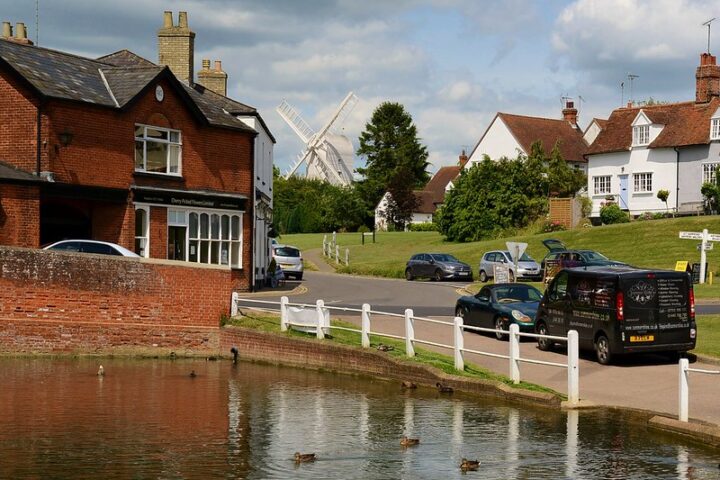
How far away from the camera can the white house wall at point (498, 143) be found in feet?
291

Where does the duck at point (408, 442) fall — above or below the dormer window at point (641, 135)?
below

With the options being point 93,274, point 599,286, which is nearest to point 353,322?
point 93,274

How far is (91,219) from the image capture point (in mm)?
36812

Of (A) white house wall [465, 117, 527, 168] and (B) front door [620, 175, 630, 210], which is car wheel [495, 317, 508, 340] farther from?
(A) white house wall [465, 117, 527, 168]

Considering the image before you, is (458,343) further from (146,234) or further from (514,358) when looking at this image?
(146,234)

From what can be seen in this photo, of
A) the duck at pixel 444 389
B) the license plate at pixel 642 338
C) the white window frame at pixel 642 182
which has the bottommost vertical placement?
the duck at pixel 444 389

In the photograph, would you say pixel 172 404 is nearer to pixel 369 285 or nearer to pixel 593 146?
pixel 369 285

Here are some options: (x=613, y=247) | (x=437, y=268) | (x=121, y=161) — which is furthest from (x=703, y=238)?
(x=121, y=161)

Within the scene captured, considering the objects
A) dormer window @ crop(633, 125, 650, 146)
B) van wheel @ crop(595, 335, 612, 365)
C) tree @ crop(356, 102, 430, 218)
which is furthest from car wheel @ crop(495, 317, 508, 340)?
tree @ crop(356, 102, 430, 218)

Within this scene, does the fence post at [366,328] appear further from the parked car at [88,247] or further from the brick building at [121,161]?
the brick building at [121,161]

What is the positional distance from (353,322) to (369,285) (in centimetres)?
1822

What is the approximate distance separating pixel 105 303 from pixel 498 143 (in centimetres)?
6589

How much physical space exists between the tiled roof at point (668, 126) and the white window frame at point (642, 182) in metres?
2.05

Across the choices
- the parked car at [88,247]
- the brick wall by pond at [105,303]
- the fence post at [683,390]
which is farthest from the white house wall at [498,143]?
the fence post at [683,390]
